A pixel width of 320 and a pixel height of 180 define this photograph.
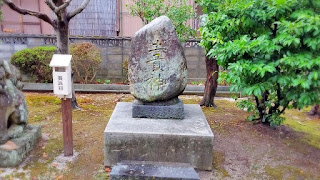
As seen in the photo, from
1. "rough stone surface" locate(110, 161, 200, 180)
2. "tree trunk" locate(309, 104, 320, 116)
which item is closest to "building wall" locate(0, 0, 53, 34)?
"rough stone surface" locate(110, 161, 200, 180)

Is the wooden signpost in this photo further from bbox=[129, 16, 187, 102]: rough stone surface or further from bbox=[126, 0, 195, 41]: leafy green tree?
bbox=[126, 0, 195, 41]: leafy green tree

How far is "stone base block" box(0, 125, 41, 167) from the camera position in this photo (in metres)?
3.73

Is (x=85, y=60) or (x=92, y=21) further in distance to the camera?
(x=92, y=21)

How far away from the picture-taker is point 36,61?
8.94 m

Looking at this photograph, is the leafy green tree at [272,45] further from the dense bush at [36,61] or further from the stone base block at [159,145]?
the dense bush at [36,61]

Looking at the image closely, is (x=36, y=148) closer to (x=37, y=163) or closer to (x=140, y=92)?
(x=37, y=163)

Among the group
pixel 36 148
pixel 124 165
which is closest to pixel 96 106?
pixel 36 148

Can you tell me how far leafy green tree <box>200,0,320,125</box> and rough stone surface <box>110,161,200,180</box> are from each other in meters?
1.48

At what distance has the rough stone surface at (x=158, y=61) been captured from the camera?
13.8ft

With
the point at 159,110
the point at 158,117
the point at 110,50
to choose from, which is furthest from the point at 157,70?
the point at 110,50

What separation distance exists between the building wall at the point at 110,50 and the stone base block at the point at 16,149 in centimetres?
603

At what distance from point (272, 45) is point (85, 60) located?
728cm

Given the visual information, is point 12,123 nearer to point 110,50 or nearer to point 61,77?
point 61,77

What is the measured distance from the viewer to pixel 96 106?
24.1 feet
